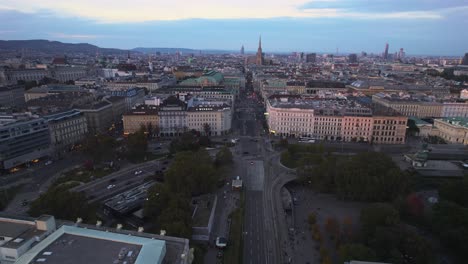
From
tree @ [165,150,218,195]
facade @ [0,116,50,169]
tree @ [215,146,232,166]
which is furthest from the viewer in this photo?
tree @ [215,146,232,166]

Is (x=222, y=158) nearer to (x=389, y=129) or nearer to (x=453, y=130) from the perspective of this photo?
(x=389, y=129)

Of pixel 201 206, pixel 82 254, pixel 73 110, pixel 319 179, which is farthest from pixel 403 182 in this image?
pixel 73 110

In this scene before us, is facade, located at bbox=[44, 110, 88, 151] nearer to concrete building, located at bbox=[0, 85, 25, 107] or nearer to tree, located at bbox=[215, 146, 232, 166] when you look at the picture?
tree, located at bbox=[215, 146, 232, 166]

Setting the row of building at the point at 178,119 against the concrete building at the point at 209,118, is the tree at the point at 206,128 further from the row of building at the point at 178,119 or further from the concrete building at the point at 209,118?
the concrete building at the point at 209,118

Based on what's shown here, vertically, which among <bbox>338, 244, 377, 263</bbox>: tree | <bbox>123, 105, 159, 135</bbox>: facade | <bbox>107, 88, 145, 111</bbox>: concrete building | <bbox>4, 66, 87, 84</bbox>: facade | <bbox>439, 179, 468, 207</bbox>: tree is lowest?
<bbox>338, 244, 377, 263</bbox>: tree

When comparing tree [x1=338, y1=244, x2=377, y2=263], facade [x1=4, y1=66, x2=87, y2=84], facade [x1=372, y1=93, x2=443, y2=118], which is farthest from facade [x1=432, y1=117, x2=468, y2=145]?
facade [x1=4, y1=66, x2=87, y2=84]

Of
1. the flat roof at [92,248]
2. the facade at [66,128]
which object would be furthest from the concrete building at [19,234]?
the facade at [66,128]
